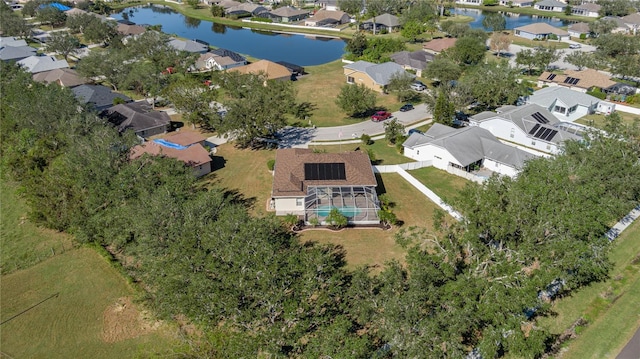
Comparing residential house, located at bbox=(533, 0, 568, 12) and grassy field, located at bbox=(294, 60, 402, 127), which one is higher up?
residential house, located at bbox=(533, 0, 568, 12)

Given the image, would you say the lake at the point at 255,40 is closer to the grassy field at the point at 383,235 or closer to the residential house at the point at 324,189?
the residential house at the point at 324,189

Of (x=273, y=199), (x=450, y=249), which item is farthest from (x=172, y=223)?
(x=450, y=249)

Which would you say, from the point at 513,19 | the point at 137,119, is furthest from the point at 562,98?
the point at 513,19

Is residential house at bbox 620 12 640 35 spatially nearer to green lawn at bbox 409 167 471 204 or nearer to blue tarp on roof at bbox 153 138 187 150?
green lawn at bbox 409 167 471 204

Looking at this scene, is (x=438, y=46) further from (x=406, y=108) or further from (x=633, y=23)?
(x=633, y=23)

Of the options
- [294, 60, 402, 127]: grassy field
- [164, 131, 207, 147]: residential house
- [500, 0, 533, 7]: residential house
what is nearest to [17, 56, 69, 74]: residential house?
[164, 131, 207, 147]: residential house

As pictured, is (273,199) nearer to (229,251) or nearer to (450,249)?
(229,251)
